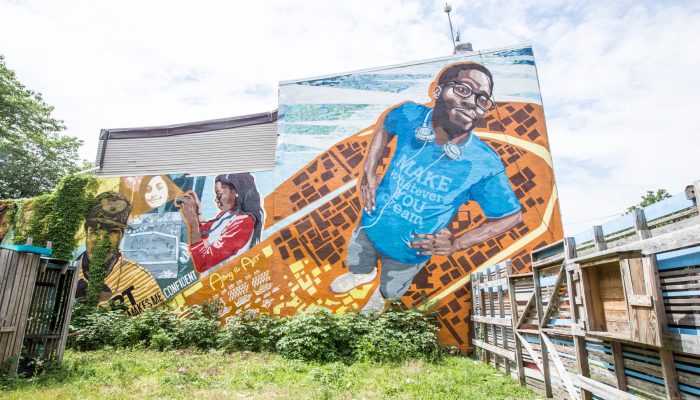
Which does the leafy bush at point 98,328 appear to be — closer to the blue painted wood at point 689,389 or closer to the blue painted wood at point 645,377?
the blue painted wood at point 645,377

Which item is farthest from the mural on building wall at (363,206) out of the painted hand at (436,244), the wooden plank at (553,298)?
the wooden plank at (553,298)

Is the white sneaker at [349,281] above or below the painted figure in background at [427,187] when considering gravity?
below

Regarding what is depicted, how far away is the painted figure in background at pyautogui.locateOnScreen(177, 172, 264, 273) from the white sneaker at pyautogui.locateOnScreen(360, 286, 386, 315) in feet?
13.7

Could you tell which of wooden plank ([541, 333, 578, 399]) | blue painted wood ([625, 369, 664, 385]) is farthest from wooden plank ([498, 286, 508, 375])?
blue painted wood ([625, 369, 664, 385])

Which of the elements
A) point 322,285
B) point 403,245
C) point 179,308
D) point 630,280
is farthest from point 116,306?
point 630,280

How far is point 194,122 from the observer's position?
16.6 metres

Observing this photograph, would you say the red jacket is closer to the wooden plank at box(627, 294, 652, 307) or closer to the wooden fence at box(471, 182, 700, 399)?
the wooden fence at box(471, 182, 700, 399)

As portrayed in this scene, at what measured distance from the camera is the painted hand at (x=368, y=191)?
1313 cm

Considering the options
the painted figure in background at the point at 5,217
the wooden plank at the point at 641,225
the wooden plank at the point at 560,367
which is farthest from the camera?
the painted figure in background at the point at 5,217

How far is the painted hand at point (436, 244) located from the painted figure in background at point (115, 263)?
28.5 feet

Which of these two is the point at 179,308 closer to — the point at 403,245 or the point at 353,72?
the point at 403,245

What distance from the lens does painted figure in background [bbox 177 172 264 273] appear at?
13.4 m

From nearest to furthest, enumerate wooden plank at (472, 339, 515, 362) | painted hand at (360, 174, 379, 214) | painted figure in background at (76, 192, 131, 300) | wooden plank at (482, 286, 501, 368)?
wooden plank at (472, 339, 515, 362) → wooden plank at (482, 286, 501, 368) → painted hand at (360, 174, 379, 214) → painted figure in background at (76, 192, 131, 300)

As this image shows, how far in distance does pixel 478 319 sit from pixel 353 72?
921cm
